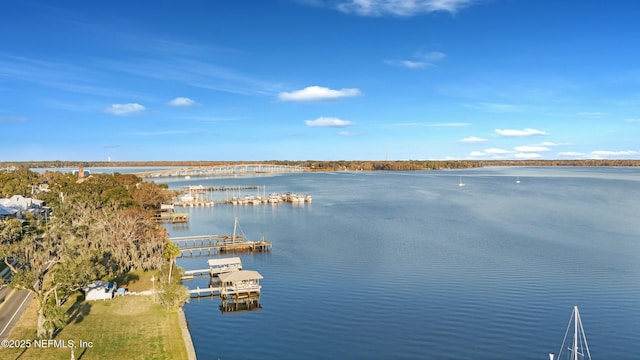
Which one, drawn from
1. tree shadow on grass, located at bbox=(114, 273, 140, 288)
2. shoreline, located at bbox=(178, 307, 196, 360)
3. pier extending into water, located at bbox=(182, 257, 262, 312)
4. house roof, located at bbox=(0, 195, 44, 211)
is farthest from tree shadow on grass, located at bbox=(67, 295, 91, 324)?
house roof, located at bbox=(0, 195, 44, 211)

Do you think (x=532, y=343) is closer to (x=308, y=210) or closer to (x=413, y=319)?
(x=413, y=319)

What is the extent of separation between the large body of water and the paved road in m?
8.94

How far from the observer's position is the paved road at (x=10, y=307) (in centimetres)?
2314

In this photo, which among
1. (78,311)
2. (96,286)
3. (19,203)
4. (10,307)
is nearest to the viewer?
(10,307)

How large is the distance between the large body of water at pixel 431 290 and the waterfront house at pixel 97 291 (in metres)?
5.32

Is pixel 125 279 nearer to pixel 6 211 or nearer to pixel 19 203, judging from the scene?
pixel 6 211

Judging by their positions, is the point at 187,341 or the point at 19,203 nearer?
the point at 187,341

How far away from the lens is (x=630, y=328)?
2678 centimetres

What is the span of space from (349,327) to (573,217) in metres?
54.6

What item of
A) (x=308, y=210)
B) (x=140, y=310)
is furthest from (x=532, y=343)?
(x=308, y=210)

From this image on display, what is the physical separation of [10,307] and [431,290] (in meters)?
26.0

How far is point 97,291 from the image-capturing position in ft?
94.1

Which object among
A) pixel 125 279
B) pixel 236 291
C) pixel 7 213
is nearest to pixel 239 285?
pixel 236 291

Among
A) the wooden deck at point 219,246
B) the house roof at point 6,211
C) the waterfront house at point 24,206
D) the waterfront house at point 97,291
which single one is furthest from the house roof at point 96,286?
the waterfront house at point 24,206
